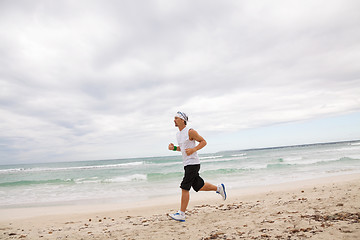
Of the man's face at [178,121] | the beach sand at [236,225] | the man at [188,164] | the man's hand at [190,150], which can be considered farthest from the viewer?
the man's face at [178,121]

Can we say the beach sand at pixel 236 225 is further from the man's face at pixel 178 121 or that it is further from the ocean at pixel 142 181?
the ocean at pixel 142 181

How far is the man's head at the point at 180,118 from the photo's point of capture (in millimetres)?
4646

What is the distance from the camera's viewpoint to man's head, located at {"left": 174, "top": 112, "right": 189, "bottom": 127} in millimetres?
4646

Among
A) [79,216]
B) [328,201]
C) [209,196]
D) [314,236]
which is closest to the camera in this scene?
[314,236]

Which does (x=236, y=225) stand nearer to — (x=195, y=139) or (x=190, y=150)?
A: (x=190, y=150)

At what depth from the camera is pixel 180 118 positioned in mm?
4648

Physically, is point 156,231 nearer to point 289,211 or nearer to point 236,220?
point 236,220

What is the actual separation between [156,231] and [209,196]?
404 cm

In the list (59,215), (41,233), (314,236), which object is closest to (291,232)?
(314,236)

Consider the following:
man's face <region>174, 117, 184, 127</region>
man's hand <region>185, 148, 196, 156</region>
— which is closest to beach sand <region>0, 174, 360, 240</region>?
man's hand <region>185, 148, 196, 156</region>

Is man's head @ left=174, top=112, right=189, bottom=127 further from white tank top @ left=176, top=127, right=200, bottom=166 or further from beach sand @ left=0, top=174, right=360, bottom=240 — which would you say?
beach sand @ left=0, top=174, right=360, bottom=240

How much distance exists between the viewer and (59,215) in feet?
21.8

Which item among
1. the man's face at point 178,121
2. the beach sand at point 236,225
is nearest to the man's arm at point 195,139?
the man's face at point 178,121

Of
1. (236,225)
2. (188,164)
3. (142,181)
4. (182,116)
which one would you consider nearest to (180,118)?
(182,116)
